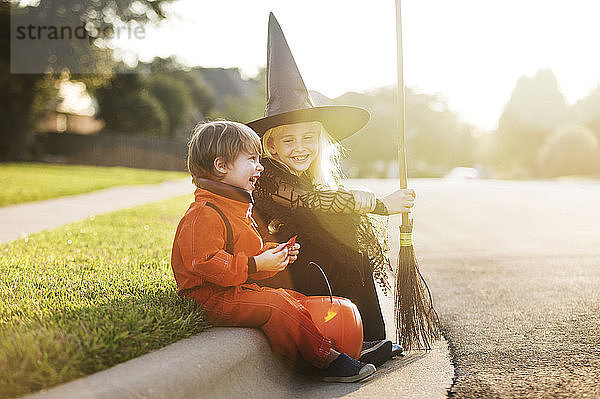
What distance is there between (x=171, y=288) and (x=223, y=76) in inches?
2194

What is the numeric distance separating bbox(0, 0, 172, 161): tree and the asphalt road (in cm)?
1844

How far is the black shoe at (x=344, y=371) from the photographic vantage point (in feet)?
11.3

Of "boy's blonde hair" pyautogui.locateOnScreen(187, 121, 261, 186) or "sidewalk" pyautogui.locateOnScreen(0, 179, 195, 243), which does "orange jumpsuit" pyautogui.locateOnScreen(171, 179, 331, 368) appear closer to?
"boy's blonde hair" pyautogui.locateOnScreen(187, 121, 261, 186)

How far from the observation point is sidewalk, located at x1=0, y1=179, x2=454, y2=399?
2545 mm

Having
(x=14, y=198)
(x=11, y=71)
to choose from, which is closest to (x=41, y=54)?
(x=11, y=71)

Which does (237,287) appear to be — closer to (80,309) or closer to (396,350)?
(80,309)

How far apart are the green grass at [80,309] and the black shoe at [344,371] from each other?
0.67 m

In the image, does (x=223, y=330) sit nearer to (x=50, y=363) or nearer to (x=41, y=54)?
(x=50, y=363)

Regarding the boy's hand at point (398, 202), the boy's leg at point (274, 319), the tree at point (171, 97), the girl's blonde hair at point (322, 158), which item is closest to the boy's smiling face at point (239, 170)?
the boy's leg at point (274, 319)

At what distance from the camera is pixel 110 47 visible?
2928 cm

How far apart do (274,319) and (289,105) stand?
1.39 meters

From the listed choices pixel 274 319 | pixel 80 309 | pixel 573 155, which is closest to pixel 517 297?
pixel 274 319

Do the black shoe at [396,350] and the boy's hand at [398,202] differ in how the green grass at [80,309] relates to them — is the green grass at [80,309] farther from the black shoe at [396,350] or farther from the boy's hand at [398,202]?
the boy's hand at [398,202]

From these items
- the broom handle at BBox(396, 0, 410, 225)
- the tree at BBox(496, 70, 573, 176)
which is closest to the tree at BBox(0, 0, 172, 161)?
the broom handle at BBox(396, 0, 410, 225)
